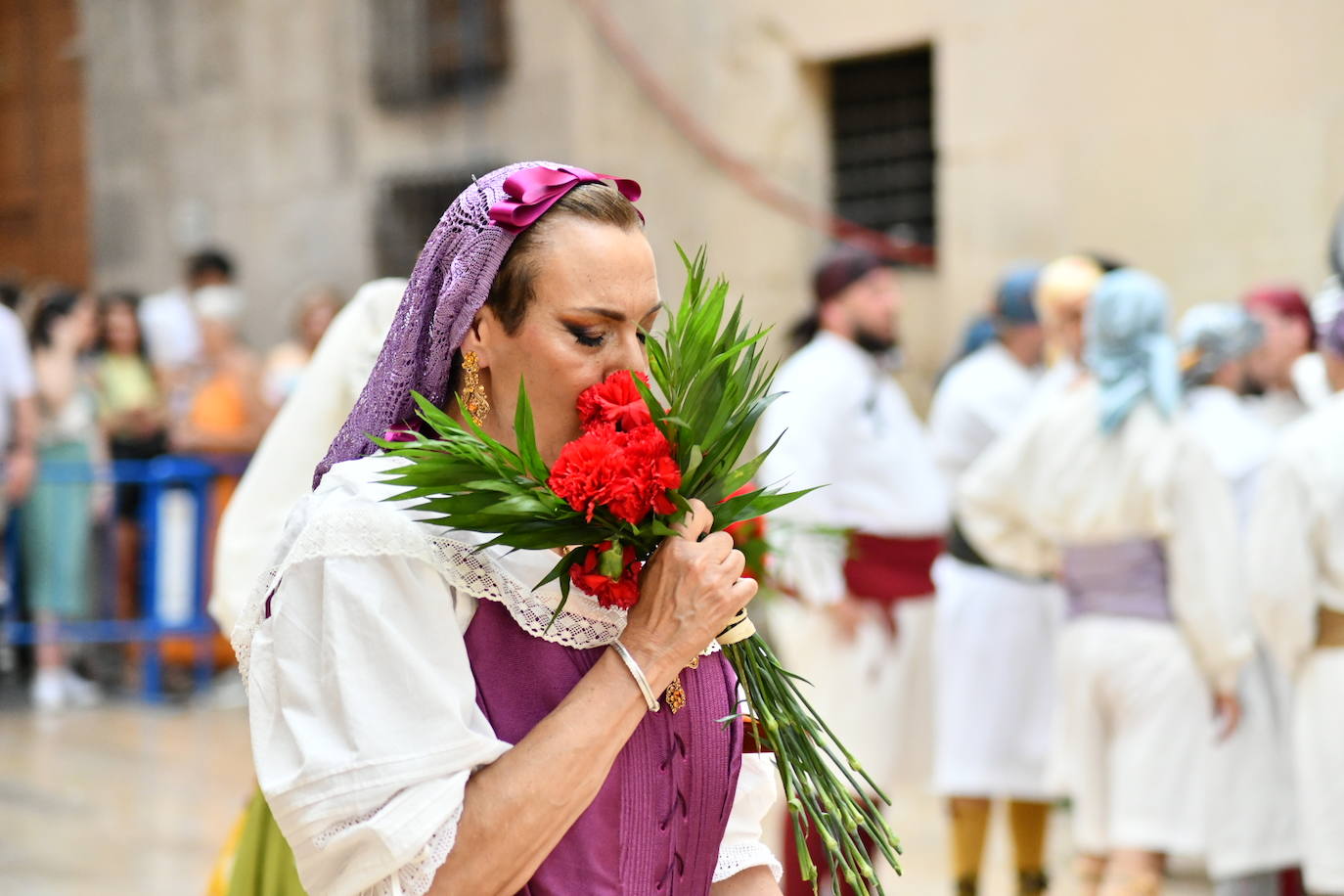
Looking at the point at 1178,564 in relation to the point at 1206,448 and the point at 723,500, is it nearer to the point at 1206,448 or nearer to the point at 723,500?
the point at 1206,448

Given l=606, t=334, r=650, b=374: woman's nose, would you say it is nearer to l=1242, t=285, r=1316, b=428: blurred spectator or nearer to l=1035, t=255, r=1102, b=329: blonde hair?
l=1035, t=255, r=1102, b=329: blonde hair

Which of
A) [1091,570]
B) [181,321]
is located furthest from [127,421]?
[1091,570]

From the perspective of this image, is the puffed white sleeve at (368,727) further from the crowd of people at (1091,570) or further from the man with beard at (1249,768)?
the man with beard at (1249,768)

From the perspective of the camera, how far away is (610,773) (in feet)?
7.38

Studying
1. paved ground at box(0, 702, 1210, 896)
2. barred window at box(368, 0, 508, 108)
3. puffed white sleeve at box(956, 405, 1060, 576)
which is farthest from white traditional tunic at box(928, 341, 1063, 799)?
barred window at box(368, 0, 508, 108)

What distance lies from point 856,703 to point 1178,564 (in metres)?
1.41

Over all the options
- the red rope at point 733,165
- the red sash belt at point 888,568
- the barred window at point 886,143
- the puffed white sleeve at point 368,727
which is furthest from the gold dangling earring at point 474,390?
the barred window at point 886,143

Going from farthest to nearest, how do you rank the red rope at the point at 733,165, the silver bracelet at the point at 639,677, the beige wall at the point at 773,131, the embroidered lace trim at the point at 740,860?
the red rope at the point at 733,165
the beige wall at the point at 773,131
the embroidered lace trim at the point at 740,860
the silver bracelet at the point at 639,677

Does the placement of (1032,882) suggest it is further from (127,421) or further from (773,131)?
(773,131)

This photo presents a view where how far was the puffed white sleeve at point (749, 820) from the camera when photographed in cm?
252

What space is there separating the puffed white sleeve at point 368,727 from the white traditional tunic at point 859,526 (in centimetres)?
406

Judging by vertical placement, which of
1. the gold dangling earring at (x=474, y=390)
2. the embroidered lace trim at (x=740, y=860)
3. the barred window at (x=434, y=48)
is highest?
the barred window at (x=434, y=48)

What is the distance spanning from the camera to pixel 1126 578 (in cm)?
548

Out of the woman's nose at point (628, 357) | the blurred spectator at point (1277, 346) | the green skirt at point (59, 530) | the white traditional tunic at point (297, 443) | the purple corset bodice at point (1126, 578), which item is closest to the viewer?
the woman's nose at point (628, 357)
